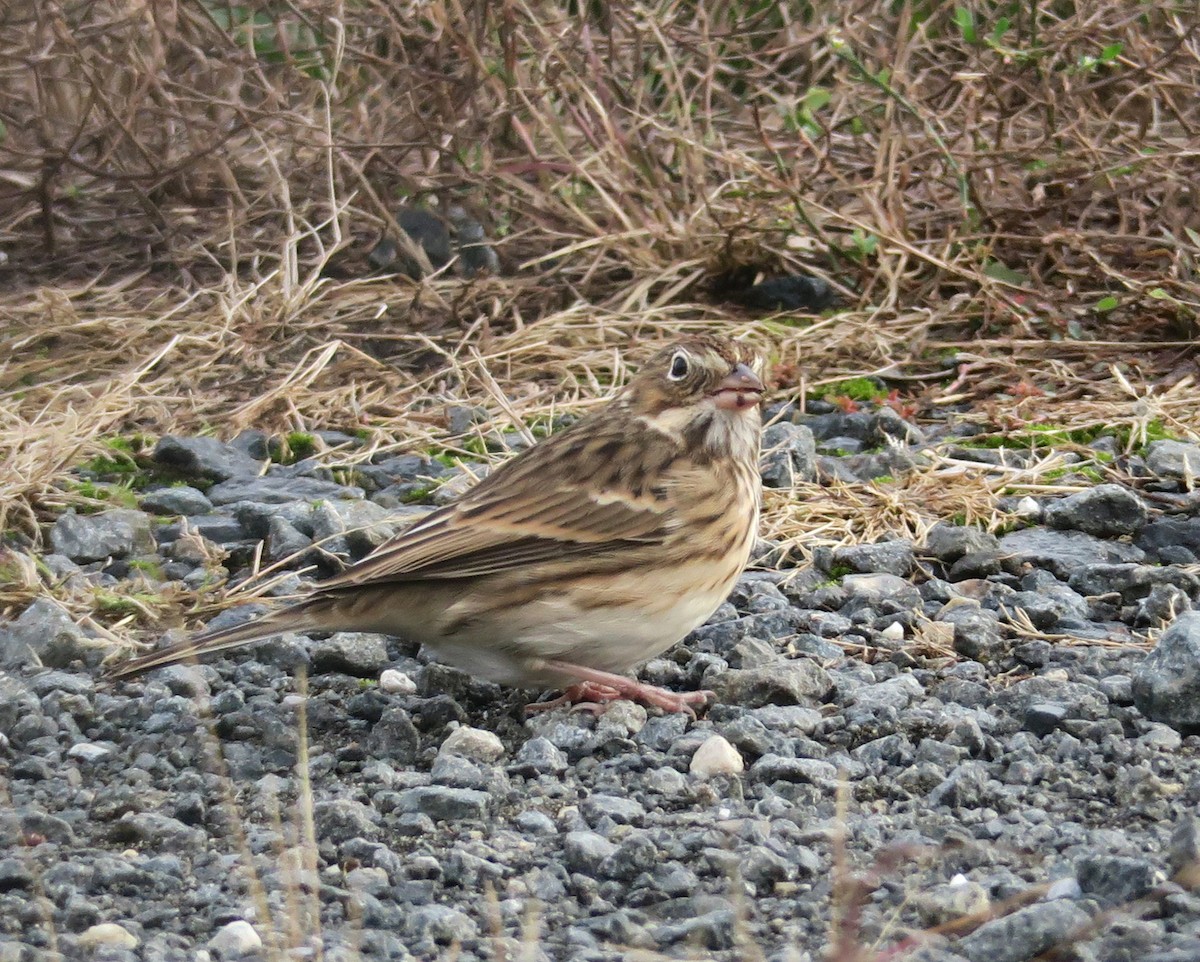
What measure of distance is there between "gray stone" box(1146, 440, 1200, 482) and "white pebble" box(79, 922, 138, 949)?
14.3 ft

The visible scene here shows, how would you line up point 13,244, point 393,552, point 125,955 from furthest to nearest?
point 13,244 → point 393,552 → point 125,955

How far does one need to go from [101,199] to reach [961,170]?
15.0ft

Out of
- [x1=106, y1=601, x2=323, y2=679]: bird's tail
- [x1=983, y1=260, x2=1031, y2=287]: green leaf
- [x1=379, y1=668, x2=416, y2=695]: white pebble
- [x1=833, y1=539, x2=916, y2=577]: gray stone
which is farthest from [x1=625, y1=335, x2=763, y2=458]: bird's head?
[x1=983, y1=260, x2=1031, y2=287]: green leaf

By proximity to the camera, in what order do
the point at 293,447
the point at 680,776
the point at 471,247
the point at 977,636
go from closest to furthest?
the point at 680,776, the point at 977,636, the point at 293,447, the point at 471,247

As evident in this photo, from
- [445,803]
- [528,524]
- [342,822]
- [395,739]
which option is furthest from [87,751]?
[528,524]

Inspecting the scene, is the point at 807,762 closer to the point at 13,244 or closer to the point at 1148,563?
the point at 1148,563

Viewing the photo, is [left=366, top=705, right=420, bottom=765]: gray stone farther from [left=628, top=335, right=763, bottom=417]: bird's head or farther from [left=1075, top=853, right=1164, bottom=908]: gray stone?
[left=1075, top=853, right=1164, bottom=908]: gray stone

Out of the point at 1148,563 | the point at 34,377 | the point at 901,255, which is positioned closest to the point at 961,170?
the point at 901,255

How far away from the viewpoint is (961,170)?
8.54 m

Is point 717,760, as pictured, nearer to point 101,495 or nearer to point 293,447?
point 101,495

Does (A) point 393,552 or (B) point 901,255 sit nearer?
(A) point 393,552

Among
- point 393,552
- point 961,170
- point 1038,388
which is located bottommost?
point 1038,388

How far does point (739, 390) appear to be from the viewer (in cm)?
531

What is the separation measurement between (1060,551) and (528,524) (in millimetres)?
2128
